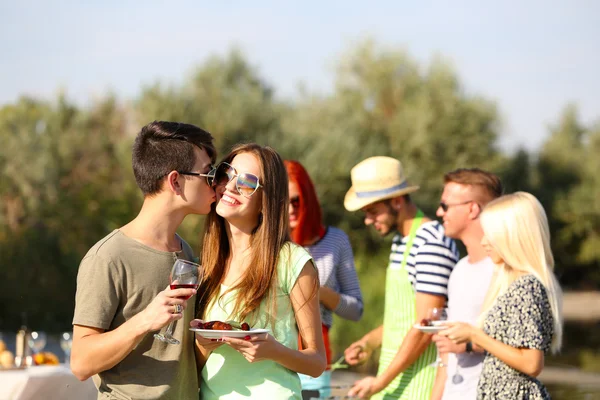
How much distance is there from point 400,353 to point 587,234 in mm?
35369

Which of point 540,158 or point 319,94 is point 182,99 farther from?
point 540,158

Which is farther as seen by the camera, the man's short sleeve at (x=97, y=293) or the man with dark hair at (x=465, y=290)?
the man with dark hair at (x=465, y=290)

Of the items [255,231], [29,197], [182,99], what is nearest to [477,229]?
[255,231]

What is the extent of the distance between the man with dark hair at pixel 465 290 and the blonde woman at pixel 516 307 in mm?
274

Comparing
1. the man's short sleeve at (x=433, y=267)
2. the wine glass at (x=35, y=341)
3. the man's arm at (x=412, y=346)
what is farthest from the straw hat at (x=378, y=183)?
the wine glass at (x=35, y=341)

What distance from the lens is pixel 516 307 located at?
409cm

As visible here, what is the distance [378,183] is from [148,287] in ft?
7.92

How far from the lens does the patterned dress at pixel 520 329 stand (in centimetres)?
403

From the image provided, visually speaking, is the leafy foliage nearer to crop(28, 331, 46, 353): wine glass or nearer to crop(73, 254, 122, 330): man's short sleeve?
crop(28, 331, 46, 353): wine glass

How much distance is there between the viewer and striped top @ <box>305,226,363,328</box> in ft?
17.8

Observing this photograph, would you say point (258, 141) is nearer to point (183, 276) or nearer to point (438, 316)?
point (438, 316)

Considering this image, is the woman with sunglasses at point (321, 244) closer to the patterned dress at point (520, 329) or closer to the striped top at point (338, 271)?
the striped top at point (338, 271)

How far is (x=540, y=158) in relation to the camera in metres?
39.0

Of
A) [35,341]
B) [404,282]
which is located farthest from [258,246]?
[35,341]
